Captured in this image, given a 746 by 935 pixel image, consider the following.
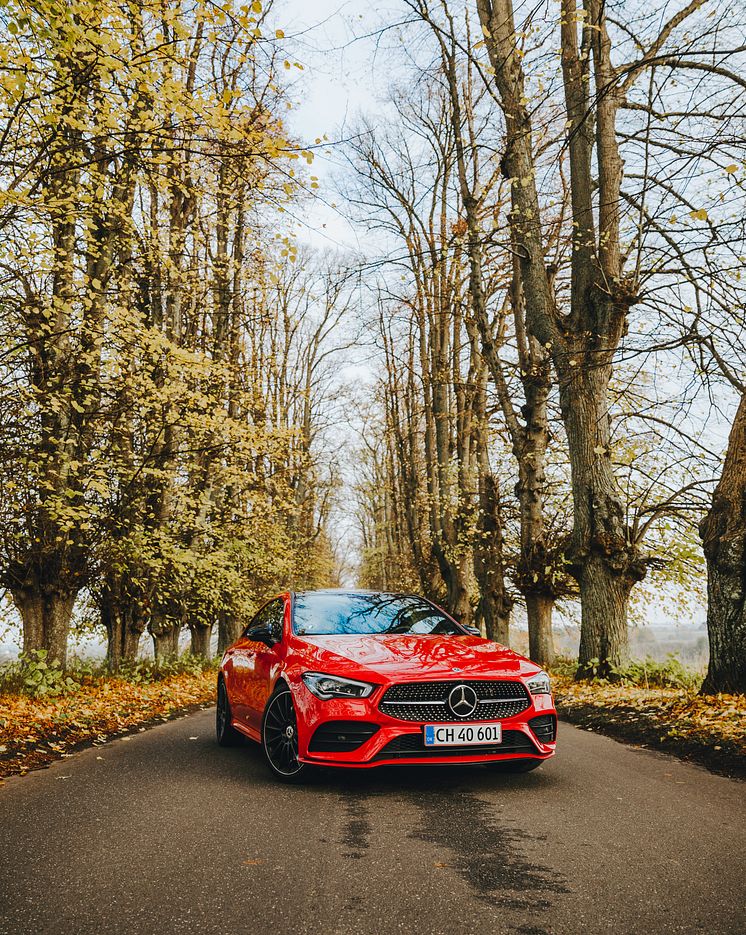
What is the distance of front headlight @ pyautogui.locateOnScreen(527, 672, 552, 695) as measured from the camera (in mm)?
5687

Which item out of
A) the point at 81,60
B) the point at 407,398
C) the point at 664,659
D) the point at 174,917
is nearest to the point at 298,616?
the point at 174,917

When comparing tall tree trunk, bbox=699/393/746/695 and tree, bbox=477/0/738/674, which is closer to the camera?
tall tree trunk, bbox=699/393/746/695

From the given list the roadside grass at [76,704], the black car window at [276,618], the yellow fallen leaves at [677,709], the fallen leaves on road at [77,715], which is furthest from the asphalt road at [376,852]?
the roadside grass at [76,704]

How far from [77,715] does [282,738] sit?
425cm

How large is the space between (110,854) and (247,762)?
280 centimetres

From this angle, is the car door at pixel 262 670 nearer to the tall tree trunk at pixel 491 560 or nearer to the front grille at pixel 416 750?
the front grille at pixel 416 750

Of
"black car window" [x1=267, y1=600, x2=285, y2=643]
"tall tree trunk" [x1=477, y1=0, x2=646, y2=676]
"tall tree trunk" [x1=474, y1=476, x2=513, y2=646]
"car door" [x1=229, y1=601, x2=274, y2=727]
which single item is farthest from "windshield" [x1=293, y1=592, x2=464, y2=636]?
"tall tree trunk" [x1=474, y1=476, x2=513, y2=646]

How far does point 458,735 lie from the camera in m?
5.25

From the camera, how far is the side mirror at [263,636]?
671cm

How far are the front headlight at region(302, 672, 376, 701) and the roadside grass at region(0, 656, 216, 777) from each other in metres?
2.65

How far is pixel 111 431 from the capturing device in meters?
12.8

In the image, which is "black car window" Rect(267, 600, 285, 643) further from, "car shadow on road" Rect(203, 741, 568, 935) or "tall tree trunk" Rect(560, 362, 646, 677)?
"tall tree trunk" Rect(560, 362, 646, 677)

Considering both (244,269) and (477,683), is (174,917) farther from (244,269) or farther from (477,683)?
(244,269)

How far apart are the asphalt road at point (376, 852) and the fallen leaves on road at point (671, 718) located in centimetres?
54
